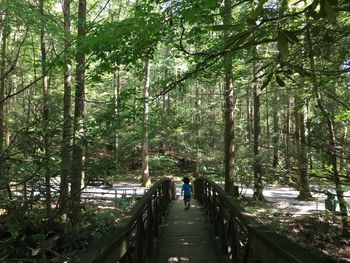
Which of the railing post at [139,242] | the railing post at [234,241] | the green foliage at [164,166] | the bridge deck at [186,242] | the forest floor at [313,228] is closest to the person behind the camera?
the railing post at [139,242]

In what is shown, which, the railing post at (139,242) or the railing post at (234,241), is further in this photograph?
the railing post at (234,241)

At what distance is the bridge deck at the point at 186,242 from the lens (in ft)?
19.7

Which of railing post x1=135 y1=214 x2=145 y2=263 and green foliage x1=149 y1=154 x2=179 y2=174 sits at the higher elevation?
green foliage x1=149 y1=154 x2=179 y2=174

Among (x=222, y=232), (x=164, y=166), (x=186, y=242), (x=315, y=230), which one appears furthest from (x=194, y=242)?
(x=164, y=166)

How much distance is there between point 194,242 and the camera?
7.10 metres

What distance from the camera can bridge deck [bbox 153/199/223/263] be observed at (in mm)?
6004

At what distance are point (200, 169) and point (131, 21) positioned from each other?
27.1m

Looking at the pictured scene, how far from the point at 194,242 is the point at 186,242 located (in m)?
0.15

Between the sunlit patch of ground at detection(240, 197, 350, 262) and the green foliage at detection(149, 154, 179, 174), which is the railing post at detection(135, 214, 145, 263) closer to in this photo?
the sunlit patch of ground at detection(240, 197, 350, 262)

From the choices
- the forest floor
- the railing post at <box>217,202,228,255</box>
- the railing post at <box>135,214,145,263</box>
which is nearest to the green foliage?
the forest floor

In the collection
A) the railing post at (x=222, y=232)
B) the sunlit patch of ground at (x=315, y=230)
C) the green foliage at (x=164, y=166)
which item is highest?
the green foliage at (x=164, y=166)

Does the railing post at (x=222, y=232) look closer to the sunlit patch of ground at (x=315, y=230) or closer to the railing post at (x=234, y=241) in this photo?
the railing post at (x=234, y=241)

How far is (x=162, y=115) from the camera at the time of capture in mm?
10070

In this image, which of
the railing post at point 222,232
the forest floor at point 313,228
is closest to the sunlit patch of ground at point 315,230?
the forest floor at point 313,228
